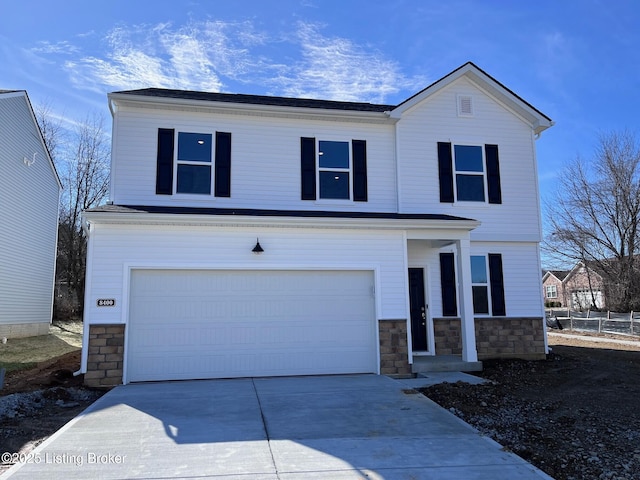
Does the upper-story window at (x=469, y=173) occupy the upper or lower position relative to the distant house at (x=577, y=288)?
upper

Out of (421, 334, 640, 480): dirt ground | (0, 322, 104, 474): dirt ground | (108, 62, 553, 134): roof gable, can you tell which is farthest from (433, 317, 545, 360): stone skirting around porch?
(0, 322, 104, 474): dirt ground

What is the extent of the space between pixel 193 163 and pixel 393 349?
6.12 meters

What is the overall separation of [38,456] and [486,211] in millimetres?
10537

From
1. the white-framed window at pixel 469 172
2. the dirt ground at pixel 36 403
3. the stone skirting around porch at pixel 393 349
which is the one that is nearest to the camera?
the dirt ground at pixel 36 403

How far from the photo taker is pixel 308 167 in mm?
11453

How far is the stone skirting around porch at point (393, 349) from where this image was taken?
381 inches

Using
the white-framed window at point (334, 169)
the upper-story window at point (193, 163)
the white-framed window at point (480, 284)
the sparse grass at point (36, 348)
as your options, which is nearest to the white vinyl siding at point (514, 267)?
the white-framed window at point (480, 284)

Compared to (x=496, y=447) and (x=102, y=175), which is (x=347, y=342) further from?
(x=102, y=175)

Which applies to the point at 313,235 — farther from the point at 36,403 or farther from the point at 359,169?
the point at 36,403

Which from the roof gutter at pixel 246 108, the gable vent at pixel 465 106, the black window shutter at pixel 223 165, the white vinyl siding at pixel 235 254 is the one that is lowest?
the white vinyl siding at pixel 235 254

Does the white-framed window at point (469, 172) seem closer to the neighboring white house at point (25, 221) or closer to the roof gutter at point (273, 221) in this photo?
the roof gutter at point (273, 221)

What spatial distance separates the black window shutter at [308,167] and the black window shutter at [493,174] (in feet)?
15.0

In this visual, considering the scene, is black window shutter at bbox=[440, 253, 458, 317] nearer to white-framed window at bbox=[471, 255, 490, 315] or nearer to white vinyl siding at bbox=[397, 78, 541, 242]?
white-framed window at bbox=[471, 255, 490, 315]

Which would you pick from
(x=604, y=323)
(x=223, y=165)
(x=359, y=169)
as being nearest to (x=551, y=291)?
(x=604, y=323)
